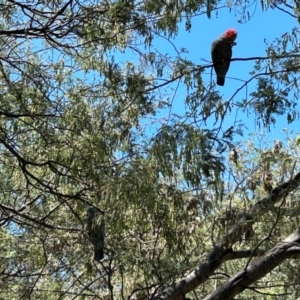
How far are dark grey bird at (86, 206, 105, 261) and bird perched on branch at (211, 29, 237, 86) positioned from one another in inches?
46.7

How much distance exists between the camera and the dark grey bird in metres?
3.65

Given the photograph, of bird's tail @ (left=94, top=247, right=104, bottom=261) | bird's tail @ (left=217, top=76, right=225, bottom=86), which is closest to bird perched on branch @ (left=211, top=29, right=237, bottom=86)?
bird's tail @ (left=217, top=76, right=225, bottom=86)

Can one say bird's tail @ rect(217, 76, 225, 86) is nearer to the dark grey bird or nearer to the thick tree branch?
the thick tree branch

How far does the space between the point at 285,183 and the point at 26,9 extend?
2.39 meters

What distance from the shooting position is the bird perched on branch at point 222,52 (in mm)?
3529

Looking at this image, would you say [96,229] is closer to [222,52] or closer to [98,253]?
[98,253]

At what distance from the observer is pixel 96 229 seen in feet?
12.2

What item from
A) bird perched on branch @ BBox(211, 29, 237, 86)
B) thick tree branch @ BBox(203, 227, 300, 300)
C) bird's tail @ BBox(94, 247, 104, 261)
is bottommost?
thick tree branch @ BBox(203, 227, 300, 300)

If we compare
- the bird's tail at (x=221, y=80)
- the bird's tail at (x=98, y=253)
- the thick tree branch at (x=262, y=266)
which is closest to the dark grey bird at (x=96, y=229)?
the bird's tail at (x=98, y=253)

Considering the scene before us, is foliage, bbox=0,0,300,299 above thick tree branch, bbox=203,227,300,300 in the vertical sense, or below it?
above

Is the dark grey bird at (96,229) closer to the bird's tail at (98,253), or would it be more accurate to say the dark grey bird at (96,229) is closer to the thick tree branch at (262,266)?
the bird's tail at (98,253)

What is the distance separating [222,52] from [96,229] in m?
1.43

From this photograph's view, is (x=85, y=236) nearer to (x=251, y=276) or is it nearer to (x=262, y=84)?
(x=251, y=276)

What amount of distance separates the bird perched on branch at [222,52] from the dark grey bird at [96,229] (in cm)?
119
